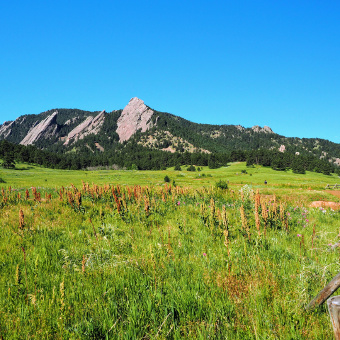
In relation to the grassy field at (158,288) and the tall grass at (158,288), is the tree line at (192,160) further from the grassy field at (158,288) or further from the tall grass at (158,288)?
the tall grass at (158,288)

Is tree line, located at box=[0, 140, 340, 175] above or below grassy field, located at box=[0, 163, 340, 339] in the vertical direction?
above

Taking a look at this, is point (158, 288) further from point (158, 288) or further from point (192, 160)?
point (192, 160)

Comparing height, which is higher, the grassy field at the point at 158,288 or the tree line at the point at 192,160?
the tree line at the point at 192,160

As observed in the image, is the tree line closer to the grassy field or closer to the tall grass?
the grassy field

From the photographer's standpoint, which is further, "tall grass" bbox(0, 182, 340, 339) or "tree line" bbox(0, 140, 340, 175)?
"tree line" bbox(0, 140, 340, 175)

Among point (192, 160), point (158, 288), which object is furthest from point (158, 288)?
point (192, 160)

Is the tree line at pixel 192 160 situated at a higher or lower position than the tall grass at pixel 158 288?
higher

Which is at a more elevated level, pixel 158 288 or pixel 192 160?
pixel 192 160

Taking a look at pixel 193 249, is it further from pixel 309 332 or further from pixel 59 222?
pixel 59 222

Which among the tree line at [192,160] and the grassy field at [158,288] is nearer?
the grassy field at [158,288]

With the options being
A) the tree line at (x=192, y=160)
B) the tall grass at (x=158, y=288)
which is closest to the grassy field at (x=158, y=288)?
the tall grass at (x=158, y=288)

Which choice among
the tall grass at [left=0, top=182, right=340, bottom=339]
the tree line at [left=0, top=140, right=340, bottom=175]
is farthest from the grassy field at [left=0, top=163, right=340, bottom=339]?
the tree line at [left=0, top=140, right=340, bottom=175]

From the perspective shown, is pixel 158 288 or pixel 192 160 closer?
pixel 158 288

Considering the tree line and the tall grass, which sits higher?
the tree line
